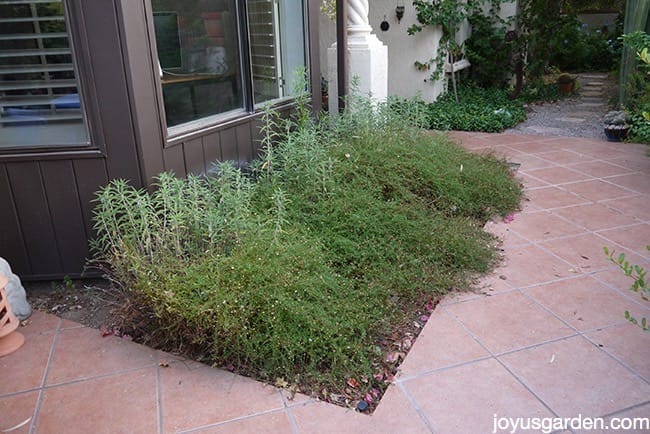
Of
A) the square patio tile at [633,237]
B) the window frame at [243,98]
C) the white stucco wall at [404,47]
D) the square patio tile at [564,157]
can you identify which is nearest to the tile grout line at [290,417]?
the window frame at [243,98]

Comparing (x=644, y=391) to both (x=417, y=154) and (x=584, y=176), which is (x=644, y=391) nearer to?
(x=417, y=154)

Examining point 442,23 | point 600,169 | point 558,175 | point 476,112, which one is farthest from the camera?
point 442,23

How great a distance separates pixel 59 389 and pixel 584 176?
14.5ft

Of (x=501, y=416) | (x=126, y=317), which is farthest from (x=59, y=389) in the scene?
(x=501, y=416)

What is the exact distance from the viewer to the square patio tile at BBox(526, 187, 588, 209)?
13.1ft

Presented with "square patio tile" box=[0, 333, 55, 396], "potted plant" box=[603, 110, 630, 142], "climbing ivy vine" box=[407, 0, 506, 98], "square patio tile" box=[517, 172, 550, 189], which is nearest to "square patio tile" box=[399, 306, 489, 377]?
"square patio tile" box=[0, 333, 55, 396]

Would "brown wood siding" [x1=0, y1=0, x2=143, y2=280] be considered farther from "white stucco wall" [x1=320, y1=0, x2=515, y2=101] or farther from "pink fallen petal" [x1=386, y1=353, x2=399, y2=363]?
"white stucco wall" [x1=320, y1=0, x2=515, y2=101]

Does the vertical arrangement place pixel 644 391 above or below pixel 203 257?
below

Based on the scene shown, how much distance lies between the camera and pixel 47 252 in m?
2.92

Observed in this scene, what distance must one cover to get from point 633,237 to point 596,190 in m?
1.00

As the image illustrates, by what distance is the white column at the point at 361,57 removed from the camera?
16.8 ft

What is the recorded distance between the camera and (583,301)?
2.66 meters

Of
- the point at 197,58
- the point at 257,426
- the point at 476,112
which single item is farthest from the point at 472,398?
the point at 476,112

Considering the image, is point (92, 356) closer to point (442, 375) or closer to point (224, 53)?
point (442, 375)
